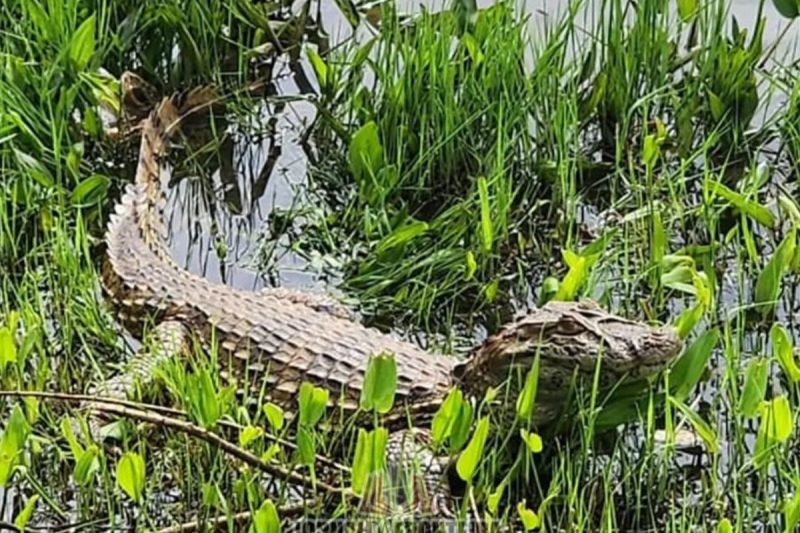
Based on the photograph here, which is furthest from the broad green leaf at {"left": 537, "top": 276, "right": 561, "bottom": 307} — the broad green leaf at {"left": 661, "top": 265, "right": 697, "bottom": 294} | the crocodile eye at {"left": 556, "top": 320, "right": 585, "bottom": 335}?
the crocodile eye at {"left": 556, "top": 320, "right": 585, "bottom": 335}

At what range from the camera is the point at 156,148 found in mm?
3375

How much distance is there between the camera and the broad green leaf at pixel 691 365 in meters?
2.47

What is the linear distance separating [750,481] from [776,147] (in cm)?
120

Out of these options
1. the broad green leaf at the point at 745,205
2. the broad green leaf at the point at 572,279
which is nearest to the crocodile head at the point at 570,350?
the broad green leaf at the point at 572,279

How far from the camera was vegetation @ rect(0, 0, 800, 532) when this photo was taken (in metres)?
2.45

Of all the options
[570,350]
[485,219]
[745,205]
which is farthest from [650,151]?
[570,350]

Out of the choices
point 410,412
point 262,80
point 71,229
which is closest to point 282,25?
point 262,80

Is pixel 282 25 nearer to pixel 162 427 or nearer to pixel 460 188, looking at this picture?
pixel 460 188

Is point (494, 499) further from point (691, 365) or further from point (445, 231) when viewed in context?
point (445, 231)

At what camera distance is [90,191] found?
3207 millimetres

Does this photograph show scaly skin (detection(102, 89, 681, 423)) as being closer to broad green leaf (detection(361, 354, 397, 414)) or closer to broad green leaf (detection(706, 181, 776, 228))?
broad green leaf (detection(361, 354, 397, 414))

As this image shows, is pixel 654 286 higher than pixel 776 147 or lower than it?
lower

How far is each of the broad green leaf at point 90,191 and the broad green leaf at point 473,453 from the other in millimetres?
1251

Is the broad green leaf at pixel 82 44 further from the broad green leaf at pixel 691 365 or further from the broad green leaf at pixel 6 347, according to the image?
the broad green leaf at pixel 691 365
